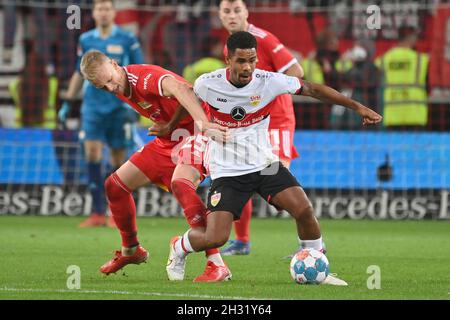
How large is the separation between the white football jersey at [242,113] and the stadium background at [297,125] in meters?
7.48

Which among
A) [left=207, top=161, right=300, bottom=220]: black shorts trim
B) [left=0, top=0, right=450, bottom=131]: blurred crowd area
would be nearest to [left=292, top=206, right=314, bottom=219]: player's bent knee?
[left=207, top=161, right=300, bottom=220]: black shorts trim

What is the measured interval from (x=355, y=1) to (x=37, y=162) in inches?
261

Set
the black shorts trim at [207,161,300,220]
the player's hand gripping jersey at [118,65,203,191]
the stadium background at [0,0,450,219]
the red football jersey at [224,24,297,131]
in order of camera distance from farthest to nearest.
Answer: the stadium background at [0,0,450,219] → the red football jersey at [224,24,297,131] → the player's hand gripping jersey at [118,65,203,191] → the black shorts trim at [207,161,300,220]

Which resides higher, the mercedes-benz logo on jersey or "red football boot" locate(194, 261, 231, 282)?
the mercedes-benz logo on jersey

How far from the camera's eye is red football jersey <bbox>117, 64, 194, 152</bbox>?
862 centimetres

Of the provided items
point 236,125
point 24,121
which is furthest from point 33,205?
point 236,125

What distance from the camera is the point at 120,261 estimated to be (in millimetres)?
8711

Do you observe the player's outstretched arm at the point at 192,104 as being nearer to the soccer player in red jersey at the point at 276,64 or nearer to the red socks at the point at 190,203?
the red socks at the point at 190,203

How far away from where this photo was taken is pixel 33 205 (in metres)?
16.1

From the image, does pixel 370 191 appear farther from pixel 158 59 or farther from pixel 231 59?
pixel 231 59

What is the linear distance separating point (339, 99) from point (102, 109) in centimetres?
638

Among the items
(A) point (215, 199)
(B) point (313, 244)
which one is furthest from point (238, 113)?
(B) point (313, 244)

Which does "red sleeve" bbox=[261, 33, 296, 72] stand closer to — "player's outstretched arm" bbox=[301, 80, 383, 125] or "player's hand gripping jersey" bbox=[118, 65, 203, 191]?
"player's hand gripping jersey" bbox=[118, 65, 203, 191]

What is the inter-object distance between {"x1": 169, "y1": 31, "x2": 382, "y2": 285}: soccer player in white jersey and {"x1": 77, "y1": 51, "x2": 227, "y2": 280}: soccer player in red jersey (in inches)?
6.7
